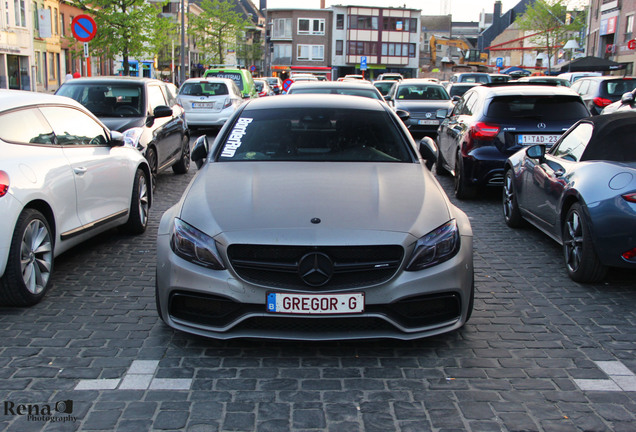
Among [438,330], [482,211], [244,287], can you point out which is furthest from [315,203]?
[482,211]

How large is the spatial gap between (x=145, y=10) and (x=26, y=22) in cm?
2323

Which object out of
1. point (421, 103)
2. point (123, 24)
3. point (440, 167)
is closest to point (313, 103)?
point (440, 167)

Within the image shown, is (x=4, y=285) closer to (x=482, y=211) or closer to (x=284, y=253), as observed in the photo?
(x=284, y=253)

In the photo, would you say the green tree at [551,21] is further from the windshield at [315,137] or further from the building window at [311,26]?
the windshield at [315,137]

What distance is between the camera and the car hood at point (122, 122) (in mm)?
10330

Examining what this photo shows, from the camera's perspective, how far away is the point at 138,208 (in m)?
7.65

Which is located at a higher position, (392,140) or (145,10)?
(145,10)

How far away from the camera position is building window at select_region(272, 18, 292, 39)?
96938 millimetres

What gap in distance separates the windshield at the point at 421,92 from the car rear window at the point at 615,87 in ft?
14.7

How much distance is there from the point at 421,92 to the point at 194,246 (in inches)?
678

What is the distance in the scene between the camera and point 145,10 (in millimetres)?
28734

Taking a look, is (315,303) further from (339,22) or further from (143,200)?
(339,22)

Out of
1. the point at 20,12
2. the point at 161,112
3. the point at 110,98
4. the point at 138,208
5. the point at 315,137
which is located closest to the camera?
the point at 315,137
